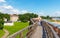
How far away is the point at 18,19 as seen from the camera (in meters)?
173

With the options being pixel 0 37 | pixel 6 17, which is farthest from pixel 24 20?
pixel 0 37

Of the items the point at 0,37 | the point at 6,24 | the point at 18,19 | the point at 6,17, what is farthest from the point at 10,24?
the point at 18,19

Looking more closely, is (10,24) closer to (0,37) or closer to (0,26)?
(0,26)

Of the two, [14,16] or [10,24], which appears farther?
[14,16]

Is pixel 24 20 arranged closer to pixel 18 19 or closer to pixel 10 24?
pixel 18 19

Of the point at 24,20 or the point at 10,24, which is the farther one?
the point at 24,20

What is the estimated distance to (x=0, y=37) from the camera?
180ft

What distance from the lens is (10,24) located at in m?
107

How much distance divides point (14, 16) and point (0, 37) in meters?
123

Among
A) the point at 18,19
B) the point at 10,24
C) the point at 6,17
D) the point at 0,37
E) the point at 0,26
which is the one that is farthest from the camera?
the point at 18,19

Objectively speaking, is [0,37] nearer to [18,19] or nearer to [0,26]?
[0,26]

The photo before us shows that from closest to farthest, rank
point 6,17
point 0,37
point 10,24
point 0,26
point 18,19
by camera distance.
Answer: point 0,37
point 0,26
point 10,24
point 6,17
point 18,19

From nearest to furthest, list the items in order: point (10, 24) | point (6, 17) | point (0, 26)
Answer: point (0, 26) → point (10, 24) → point (6, 17)

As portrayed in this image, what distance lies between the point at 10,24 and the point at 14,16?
70418mm
